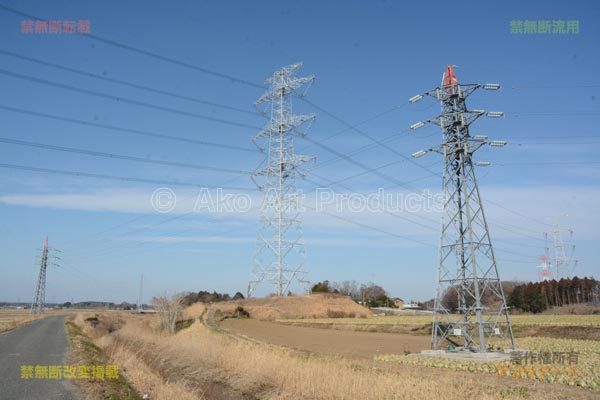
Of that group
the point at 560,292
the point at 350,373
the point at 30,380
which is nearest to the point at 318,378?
the point at 350,373

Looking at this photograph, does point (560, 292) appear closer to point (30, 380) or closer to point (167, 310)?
point (167, 310)

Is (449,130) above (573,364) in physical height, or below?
above

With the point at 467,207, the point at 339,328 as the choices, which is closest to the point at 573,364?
the point at 467,207

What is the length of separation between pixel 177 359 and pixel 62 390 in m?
16.6

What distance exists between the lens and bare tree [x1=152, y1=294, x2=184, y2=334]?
5830cm

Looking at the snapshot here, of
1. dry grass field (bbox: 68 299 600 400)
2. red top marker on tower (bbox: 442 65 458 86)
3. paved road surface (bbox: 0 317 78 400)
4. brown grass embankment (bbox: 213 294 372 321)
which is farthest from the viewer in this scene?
brown grass embankment (bbox: 213 294 372 321)

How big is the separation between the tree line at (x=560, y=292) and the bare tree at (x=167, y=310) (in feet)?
335

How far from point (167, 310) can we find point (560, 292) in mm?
130008

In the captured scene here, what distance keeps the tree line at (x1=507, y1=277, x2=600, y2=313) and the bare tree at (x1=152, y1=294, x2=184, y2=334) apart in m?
102

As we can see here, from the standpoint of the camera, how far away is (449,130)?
2866 cm

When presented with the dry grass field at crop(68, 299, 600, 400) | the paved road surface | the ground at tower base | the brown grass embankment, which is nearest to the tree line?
the brown grass embankment

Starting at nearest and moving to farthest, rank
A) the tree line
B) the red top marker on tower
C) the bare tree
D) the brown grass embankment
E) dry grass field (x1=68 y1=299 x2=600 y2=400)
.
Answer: dry grass field (x1=68 y1=299 x2=600 y2=400)
the red top marker on tower
the bare tree
the brown grass embankment
the tree line

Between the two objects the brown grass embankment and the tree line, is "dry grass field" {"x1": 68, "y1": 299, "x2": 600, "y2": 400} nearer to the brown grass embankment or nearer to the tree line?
the brown grass embankment

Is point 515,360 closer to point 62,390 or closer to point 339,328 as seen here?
point 62,390
